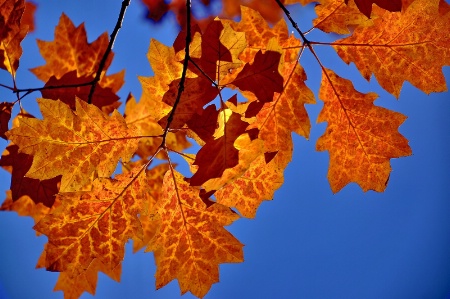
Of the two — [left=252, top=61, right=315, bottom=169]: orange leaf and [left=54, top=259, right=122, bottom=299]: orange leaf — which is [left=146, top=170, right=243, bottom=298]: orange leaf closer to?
[left=252, top=61, right=315, bottom=169]: orange leaf

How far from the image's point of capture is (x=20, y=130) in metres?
1.00

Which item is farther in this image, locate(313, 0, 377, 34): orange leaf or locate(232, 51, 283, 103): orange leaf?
locate(313, 0, 377, 34): orange leaf

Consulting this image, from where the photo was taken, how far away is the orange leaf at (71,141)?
1009 millimetres

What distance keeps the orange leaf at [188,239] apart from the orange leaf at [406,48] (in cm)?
59

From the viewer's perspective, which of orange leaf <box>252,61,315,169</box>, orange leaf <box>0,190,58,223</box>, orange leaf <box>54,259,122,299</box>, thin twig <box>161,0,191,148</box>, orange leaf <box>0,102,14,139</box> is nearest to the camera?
thin twig <box>161,0,191,148</box>

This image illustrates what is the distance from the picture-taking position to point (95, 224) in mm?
1119

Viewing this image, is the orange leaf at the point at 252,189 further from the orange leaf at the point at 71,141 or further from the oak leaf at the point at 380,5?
the oak leaf at the point at 380,5

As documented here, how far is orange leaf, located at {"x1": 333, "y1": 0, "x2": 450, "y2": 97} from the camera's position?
1.12 m

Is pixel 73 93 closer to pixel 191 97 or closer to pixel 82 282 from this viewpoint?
pixel 191 97

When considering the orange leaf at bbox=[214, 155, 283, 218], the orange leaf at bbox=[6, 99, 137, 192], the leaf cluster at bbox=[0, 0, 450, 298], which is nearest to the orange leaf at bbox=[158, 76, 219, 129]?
the leaf cluster at bbox=[0, 0, 450, 298]

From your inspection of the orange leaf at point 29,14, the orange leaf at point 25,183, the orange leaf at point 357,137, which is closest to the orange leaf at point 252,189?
the orange leaf at point 357,137

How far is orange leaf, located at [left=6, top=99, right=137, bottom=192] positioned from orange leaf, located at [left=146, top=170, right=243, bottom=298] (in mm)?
187

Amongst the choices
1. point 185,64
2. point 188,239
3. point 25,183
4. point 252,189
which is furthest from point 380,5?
point 25,183

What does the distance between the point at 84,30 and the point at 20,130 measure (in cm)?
79
